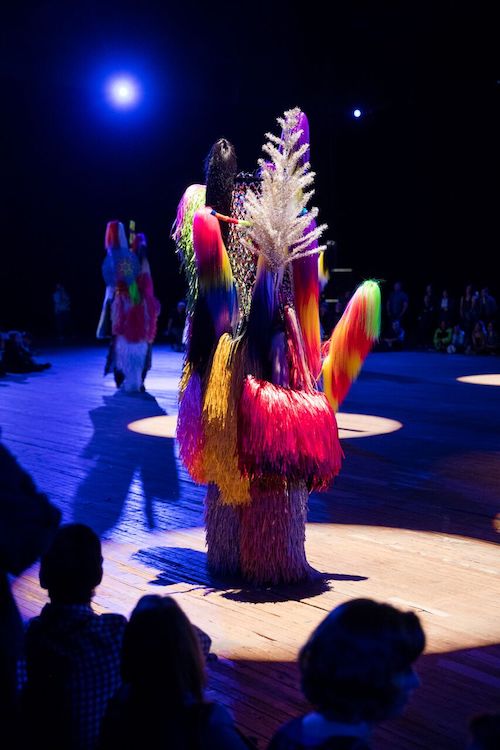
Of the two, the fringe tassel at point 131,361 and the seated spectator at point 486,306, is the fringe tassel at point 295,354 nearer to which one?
the fringe tassel at point 131,361

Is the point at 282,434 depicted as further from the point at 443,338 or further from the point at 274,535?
the point at 443,338

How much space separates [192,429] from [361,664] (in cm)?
215

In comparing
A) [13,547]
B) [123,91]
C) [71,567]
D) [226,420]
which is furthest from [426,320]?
[13,547]

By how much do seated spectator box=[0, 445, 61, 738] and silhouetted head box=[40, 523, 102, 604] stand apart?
0.13 meters

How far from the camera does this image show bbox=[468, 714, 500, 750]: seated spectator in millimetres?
1342

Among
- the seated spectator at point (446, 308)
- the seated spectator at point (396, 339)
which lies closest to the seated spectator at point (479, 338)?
the seated spectator at point (446, 308)

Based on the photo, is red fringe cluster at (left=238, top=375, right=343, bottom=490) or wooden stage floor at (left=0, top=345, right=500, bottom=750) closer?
wooden stage floor at (left=0, top=345, right=500, bottom=750)

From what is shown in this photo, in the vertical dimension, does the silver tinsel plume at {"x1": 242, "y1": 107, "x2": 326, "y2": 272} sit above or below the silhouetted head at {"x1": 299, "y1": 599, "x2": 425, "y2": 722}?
above

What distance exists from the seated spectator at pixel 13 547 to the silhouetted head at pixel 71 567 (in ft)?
0.43

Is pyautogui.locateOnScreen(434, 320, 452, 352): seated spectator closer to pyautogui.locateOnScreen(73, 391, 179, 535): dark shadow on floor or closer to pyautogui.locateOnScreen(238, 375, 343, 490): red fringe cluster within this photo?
pyautogui.locateOnScreen(73, 391, 179, 535): dark shadow on floor

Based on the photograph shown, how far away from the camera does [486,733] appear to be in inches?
53.2

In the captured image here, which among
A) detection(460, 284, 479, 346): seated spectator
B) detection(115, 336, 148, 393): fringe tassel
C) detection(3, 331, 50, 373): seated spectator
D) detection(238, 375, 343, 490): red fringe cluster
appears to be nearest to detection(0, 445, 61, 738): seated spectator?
detection(238, 375, 343, 490): red fringe cluster

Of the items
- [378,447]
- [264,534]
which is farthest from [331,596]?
[378,447]

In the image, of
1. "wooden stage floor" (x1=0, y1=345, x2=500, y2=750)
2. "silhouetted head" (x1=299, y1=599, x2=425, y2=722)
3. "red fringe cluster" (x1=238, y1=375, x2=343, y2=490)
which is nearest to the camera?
"silhouetted head" (x1=299, y1=599, x2=425, y2=722)
